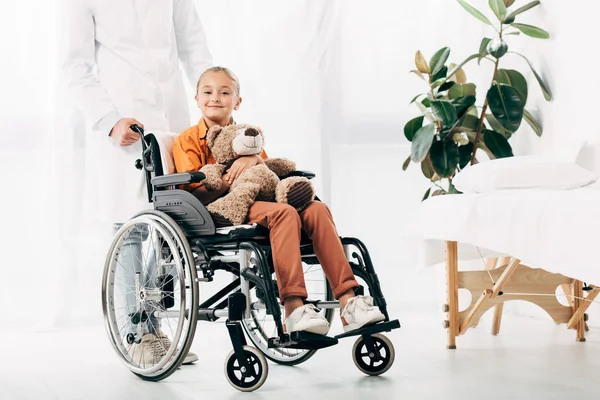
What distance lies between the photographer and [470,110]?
3545 millimetres

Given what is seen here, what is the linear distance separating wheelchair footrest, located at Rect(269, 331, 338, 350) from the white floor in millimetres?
164

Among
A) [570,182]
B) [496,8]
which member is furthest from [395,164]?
[570,182]

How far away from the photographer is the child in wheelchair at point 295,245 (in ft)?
6.81

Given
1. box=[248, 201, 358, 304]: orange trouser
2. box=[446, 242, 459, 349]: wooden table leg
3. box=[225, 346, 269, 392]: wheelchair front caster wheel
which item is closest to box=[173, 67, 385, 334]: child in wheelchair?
box=[248, 201, 358, 304]: orange trouser

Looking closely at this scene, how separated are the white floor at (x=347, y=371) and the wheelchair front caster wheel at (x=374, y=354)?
0.10ft

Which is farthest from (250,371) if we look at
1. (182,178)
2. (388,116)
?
(388,116)

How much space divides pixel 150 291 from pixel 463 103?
175 cm

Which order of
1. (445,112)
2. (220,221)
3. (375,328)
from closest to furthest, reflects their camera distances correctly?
(375,328) < (220,221) < (445,112)

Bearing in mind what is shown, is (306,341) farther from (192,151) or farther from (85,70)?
(85,70)

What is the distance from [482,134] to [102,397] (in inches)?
83.4

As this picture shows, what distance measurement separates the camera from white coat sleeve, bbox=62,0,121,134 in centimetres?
258

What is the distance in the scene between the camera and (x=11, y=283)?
3391 millimetres

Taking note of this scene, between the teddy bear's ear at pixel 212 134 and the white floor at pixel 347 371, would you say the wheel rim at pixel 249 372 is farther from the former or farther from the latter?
the teddy bear's ear at pixel 212 134

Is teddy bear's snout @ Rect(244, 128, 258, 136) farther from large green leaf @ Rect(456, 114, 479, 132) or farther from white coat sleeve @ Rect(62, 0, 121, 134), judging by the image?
large green leaf @ Rect(456, 114, 479, 132)
